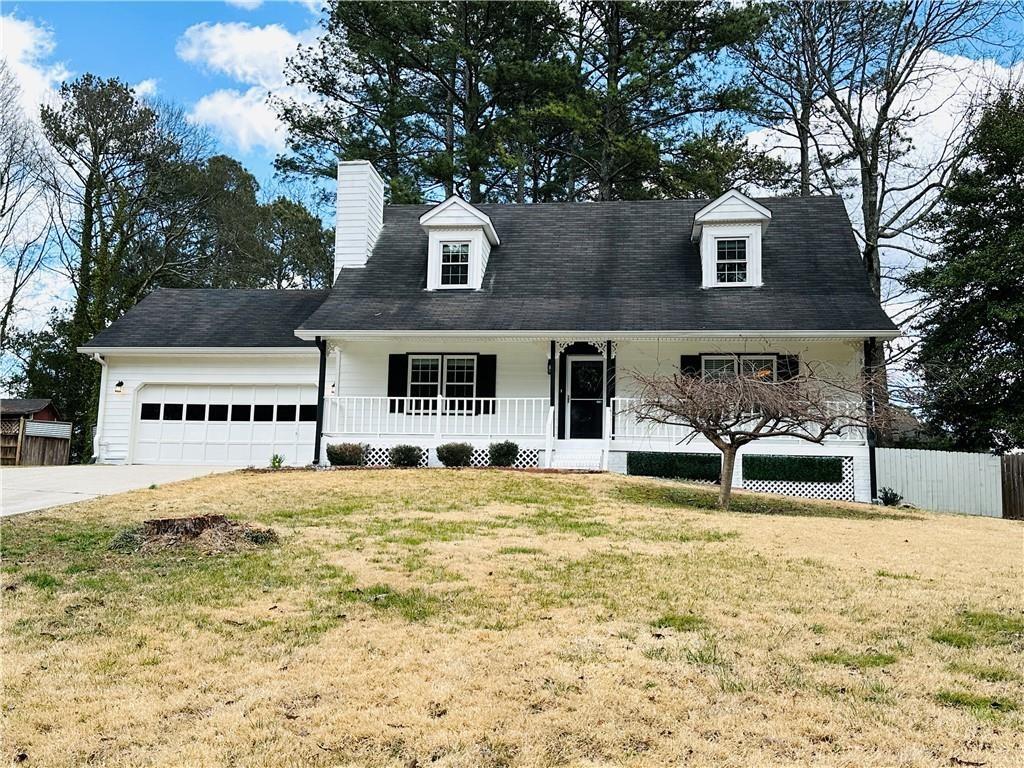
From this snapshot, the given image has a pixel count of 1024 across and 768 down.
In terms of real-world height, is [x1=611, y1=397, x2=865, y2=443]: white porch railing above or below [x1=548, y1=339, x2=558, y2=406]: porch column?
below

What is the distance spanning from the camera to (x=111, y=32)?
1432 centimetres

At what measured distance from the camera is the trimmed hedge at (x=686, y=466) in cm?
1658

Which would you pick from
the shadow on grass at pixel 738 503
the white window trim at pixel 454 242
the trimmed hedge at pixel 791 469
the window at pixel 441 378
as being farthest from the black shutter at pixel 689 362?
the white window trim at pixel 454 242

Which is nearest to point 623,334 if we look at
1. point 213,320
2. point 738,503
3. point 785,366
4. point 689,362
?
point 689,362

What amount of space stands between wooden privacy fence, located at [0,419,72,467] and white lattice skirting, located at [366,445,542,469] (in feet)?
38.3

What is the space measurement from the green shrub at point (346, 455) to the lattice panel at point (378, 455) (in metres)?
0.42

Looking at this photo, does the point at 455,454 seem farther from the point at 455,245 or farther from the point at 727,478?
the point at 727,478

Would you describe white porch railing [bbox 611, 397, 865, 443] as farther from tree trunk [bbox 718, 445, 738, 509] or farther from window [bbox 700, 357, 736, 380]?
tree trunk [bbox 718, 445, 738, 509]

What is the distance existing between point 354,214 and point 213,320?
15.6ft

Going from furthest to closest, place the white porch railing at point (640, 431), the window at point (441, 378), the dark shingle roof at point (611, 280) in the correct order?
the window at point (441, 378) → the dark shingle roof at point (611, 280) → the white porch railing at point (640, 431)

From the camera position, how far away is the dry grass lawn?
4023 millimetres

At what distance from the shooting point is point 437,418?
17.5 meters

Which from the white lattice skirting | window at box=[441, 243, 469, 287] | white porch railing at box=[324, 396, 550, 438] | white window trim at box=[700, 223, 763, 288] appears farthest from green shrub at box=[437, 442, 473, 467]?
white window trim at box=[700, 223, 763, 288]

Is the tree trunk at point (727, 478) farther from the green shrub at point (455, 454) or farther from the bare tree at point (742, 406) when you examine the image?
the green shrub at point (455, 454)
